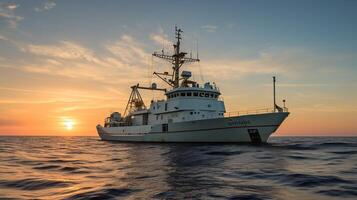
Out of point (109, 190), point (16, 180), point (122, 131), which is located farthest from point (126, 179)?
point (122, 131)

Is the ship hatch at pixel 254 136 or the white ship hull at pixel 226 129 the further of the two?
the ship hatch at pixel 254 136

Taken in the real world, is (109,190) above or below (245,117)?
below

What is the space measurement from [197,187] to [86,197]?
3.54 m

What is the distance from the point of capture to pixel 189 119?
117 feet


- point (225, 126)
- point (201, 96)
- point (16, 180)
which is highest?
point (201, 96)

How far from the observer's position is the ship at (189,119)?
30281 mm

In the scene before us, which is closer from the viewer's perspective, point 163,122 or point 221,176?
point 221,176

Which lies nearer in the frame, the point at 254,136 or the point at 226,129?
the point at 254,136

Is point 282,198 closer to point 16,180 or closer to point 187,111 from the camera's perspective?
point 16,180

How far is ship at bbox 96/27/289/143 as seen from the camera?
3028 cm

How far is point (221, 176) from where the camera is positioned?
1272 centimetres

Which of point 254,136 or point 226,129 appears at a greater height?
point 226,129

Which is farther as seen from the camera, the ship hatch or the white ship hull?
the ship hatch

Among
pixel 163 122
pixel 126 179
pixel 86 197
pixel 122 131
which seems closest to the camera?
pixel 86 197
